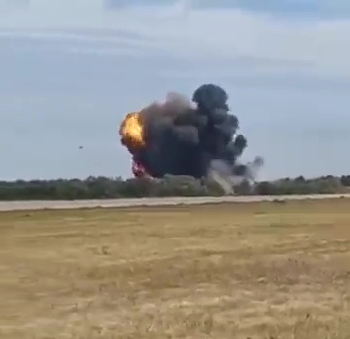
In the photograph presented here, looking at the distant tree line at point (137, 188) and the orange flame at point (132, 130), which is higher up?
the orange flame at point (132, 130)

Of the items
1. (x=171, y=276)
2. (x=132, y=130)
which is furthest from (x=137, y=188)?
(x=171, y=276)

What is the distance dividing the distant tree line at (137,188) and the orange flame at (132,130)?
8.03ft

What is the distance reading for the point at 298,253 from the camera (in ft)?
68.7

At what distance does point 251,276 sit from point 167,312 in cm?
433

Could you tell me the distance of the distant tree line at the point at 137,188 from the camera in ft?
137

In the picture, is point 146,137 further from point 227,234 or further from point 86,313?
point 86,313

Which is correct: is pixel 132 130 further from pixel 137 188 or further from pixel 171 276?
→ pixel 171 276

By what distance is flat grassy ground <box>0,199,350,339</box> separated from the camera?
41.7ft

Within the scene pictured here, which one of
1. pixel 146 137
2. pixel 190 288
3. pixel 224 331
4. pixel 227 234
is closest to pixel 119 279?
pixel 190 288

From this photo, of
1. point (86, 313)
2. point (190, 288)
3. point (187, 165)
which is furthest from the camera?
point (187, 165)

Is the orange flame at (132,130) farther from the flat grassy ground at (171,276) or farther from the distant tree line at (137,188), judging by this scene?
the flat grassy ground at (171,276)

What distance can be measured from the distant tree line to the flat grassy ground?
1226cm

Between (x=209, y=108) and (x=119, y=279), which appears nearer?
(x=119, y=279)

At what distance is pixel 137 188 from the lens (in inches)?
1736
